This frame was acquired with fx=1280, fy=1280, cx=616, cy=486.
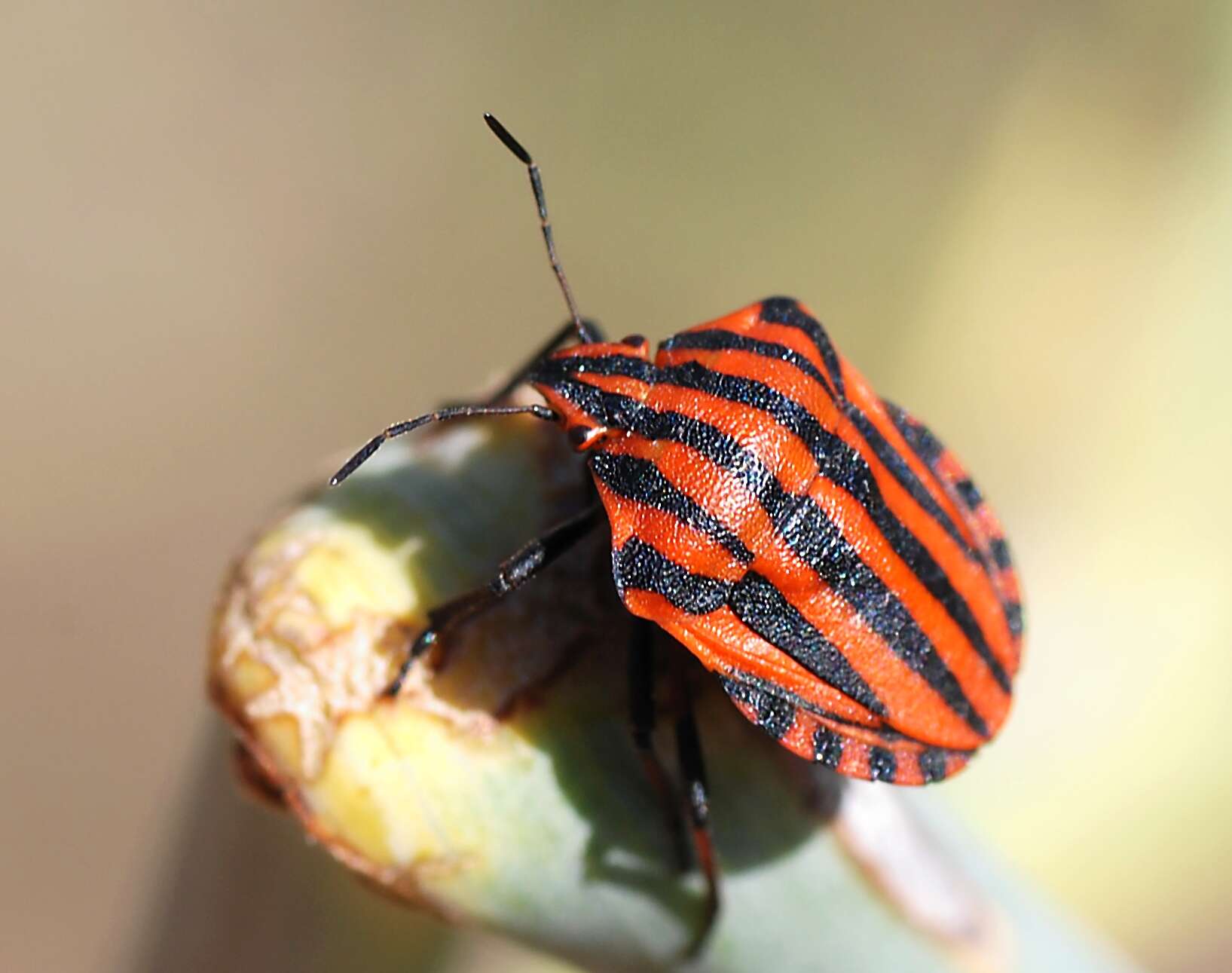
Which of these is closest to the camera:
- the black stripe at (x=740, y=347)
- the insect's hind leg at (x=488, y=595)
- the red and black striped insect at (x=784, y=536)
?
the insect's hind leg at (x=488, y=595)

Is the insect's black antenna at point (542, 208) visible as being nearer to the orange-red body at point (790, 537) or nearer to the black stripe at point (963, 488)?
the orange-red body at point (790, 537)

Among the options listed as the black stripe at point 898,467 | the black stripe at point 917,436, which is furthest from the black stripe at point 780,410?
the black stripe at point 917,436

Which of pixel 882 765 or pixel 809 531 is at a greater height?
pixel 809 531

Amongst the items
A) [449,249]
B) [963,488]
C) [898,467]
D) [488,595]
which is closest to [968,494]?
[963,488]

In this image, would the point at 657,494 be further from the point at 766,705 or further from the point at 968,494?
the point at 968,494

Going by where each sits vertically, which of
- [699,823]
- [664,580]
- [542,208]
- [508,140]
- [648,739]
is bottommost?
[699,823]

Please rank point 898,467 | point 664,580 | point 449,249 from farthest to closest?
1. point 449,249
2. point 898,467
3. point 664,580

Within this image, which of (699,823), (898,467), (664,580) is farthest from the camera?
(898,467)

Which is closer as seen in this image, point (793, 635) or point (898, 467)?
point (793, 635)
